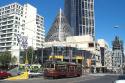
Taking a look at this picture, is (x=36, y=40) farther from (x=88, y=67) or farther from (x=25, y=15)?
(x=88, y=67)

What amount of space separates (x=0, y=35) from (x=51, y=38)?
36995 mm

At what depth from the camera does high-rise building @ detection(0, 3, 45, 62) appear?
170625 mm

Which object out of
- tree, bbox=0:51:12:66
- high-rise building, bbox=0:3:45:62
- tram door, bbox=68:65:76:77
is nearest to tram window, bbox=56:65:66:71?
tram door, bbox=68:65:76:77

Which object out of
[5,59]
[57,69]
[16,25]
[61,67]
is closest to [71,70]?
[61,67]

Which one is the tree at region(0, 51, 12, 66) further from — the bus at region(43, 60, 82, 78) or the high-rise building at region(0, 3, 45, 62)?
the bus at region(43, 60, 82, 78)

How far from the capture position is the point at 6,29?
174 m

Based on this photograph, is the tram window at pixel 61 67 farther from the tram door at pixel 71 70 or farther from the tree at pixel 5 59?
the tree at pixel 5 59

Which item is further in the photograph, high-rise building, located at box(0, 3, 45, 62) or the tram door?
high-rise building, located at box(0, 3, 45, 62)

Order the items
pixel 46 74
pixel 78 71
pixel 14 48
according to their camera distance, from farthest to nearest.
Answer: pixel 14 48
pixel 78 71
pixel 46 74

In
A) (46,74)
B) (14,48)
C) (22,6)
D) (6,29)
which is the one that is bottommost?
(46,74)

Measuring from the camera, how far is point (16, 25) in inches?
6786

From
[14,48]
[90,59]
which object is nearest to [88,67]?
[90,59]

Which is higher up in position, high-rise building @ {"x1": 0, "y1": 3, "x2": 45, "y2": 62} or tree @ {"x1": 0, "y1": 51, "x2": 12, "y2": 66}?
high-rise building @ {"x1": 0, "y1": 3, "x2": 45, "y2": 62}

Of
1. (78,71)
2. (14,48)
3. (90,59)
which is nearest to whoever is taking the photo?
(78,71)
